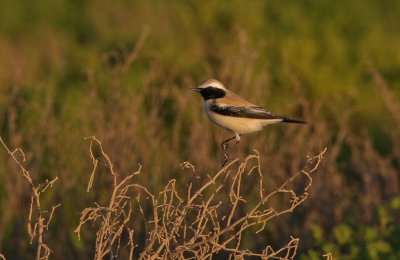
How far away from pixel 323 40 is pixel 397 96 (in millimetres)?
1650

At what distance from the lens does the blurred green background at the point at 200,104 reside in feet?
22.1

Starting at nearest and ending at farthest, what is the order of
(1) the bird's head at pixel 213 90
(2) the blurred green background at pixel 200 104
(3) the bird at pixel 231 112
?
1. (3) the bird at pixel 231 112
2. (1) the bird's head at pixel 213 90
3. (2) the blurred green background at pixel 200 104

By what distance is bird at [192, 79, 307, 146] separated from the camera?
4.53m

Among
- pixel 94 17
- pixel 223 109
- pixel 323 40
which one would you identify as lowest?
pixel 94 17

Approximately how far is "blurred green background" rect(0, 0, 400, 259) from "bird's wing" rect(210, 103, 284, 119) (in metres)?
1.64

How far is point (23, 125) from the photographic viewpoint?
28.0 feet

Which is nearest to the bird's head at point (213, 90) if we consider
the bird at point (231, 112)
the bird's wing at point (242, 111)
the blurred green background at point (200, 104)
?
the bird at point (231, 112)

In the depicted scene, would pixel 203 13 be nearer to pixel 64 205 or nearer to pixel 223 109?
pixel 64 205

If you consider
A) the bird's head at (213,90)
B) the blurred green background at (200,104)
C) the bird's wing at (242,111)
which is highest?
the bird's head at (213,90)

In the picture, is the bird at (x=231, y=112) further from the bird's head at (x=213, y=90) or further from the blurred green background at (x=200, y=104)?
the blurred green background at (x=200, y=104)

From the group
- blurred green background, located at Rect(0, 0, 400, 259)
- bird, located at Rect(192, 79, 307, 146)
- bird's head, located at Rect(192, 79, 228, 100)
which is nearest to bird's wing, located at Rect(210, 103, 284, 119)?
bird, located at Rect(192, 79, 307, 146)

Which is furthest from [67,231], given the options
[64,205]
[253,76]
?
[253,76]

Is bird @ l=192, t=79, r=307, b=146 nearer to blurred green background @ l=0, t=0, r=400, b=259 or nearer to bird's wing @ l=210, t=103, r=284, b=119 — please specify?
bird's wing @ l=210, t=103, r=284, b=119

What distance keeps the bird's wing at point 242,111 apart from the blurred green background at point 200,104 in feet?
5.38
